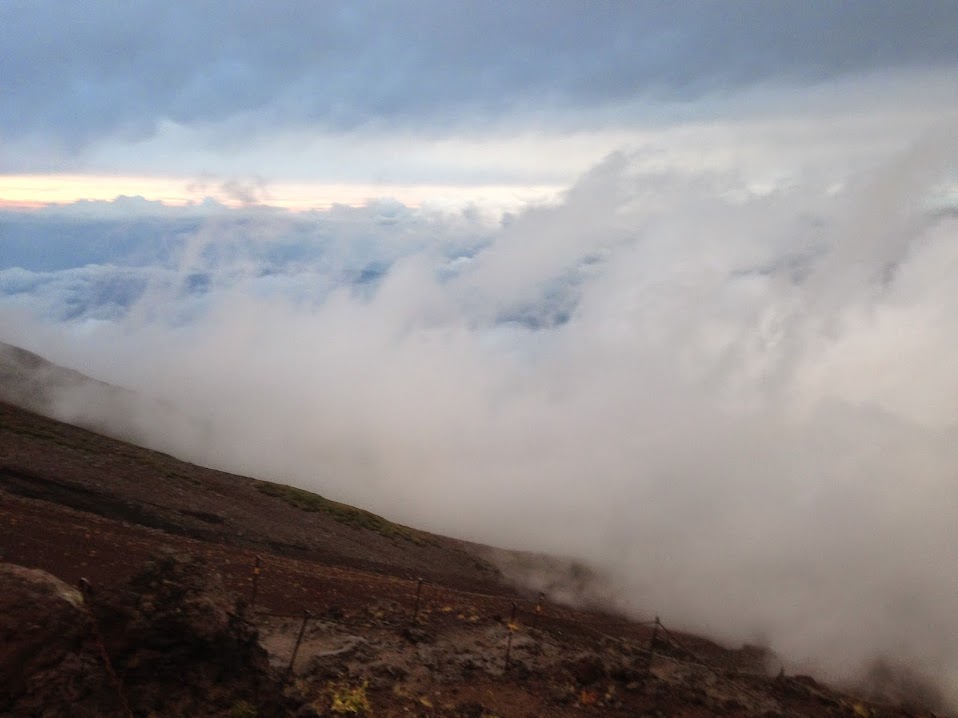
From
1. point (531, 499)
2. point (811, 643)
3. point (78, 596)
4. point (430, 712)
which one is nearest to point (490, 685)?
point (430, 712)

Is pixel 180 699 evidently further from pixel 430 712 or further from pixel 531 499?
pixel 531 499

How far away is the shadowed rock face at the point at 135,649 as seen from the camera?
37.2 feet

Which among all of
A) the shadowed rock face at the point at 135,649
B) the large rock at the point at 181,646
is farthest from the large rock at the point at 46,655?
the large rock at the point at 181,646

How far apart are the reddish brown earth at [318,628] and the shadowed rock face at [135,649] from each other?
0.05 m

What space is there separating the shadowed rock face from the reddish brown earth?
0.05 meters

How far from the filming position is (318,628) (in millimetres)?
27594

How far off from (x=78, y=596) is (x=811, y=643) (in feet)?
461

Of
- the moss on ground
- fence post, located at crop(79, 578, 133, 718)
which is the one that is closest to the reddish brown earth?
fence post, located at crop(79, 578, 133, 718)

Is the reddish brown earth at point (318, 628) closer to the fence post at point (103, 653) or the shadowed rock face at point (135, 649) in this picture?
the shadowed rock face at point (135, 649)

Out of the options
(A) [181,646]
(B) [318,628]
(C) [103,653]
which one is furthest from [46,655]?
(B) [318,628]

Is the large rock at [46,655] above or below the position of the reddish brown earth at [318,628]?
above

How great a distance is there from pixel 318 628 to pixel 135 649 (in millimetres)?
14865

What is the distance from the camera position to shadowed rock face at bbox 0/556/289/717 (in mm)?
11328

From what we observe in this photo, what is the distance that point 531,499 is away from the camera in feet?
637
